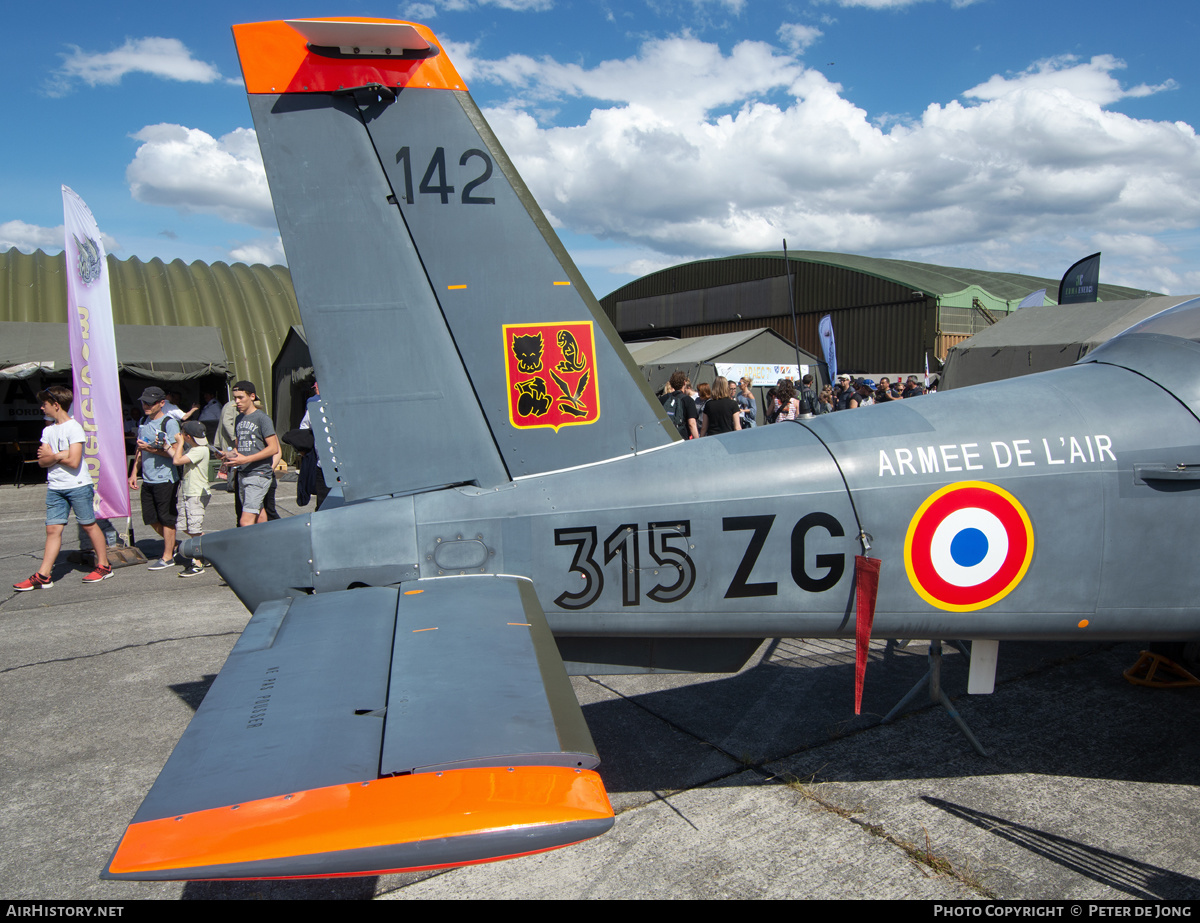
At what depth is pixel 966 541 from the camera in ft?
9.72

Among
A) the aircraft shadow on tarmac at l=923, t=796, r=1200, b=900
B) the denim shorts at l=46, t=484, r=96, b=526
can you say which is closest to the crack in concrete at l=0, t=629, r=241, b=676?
the denim shorts at l=46, t=484, r=96, b=526

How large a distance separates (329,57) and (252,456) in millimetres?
5299

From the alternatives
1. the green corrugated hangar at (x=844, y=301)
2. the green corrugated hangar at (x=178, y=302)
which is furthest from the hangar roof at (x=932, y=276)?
the green corrugated hangar at (x=178, y=302)

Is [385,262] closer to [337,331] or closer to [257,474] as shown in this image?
[337,331]

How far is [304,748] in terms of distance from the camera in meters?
1.74

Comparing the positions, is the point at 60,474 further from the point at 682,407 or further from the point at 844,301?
the point at 844,301

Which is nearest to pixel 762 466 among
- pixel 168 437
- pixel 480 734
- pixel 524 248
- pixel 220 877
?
pixel 524 248

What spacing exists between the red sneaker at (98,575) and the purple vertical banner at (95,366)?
600 mm

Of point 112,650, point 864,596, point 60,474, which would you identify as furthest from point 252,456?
point 864,596

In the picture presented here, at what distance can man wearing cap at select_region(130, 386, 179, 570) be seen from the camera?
771 cm

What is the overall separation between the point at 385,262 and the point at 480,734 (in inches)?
72.9

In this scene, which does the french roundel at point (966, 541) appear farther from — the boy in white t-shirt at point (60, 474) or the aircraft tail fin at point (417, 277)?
the boy in white t-shirt at point (60, 474)

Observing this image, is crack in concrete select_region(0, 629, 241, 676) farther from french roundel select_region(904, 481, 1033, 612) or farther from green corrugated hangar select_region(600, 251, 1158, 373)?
green corrugated hangar select_region(600, 251, 1158, 373)

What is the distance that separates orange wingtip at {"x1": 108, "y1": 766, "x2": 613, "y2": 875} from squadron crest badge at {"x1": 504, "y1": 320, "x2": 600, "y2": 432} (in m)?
1.56
